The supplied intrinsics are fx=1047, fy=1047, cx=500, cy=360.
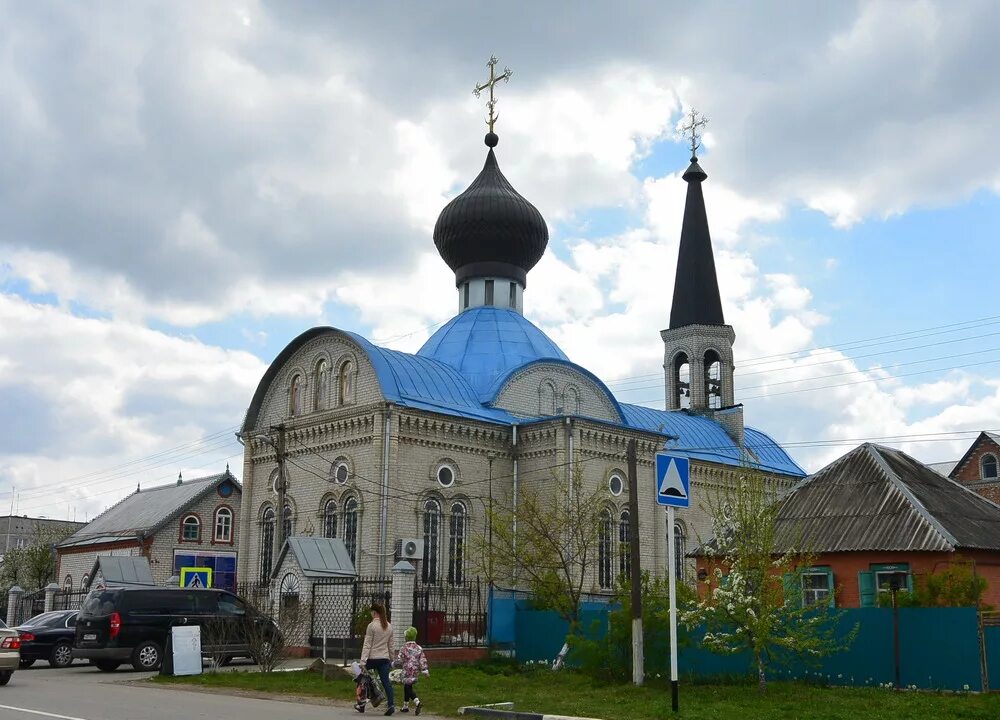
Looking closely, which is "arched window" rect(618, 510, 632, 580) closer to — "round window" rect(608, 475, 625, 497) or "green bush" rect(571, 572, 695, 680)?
"round window" rect(608, 475, 625, 497)

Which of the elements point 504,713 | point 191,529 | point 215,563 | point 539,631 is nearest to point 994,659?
point 504,713

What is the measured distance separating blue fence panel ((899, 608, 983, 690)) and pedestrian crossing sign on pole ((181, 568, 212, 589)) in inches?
792

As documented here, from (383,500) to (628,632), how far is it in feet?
38.2

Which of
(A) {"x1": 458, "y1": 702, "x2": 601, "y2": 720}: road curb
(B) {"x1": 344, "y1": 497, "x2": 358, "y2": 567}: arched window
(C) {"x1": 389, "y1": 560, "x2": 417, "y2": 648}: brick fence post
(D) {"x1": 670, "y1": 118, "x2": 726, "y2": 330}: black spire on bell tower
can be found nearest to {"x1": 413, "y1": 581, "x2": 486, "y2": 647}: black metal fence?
(C) {"x1": 389, "y1": 560, "x2": 417, "y2": 648}: brick fence post

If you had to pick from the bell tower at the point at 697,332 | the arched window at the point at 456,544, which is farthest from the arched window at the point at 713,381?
the arched window at the point at 456,544

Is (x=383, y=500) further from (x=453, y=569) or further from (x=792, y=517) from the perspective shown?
(x=792, y=517)

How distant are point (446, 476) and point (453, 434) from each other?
1.19 metres

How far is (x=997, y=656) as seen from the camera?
15.7 metres

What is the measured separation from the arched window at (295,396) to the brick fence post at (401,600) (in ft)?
38.5

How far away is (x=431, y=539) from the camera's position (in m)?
28.9

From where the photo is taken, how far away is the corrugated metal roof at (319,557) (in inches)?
946

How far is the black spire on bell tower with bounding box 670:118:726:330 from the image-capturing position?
144 feet

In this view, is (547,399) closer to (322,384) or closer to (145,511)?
(322,384)

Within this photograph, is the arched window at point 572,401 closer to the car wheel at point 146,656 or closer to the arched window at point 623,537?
the arched window at point 623,537
